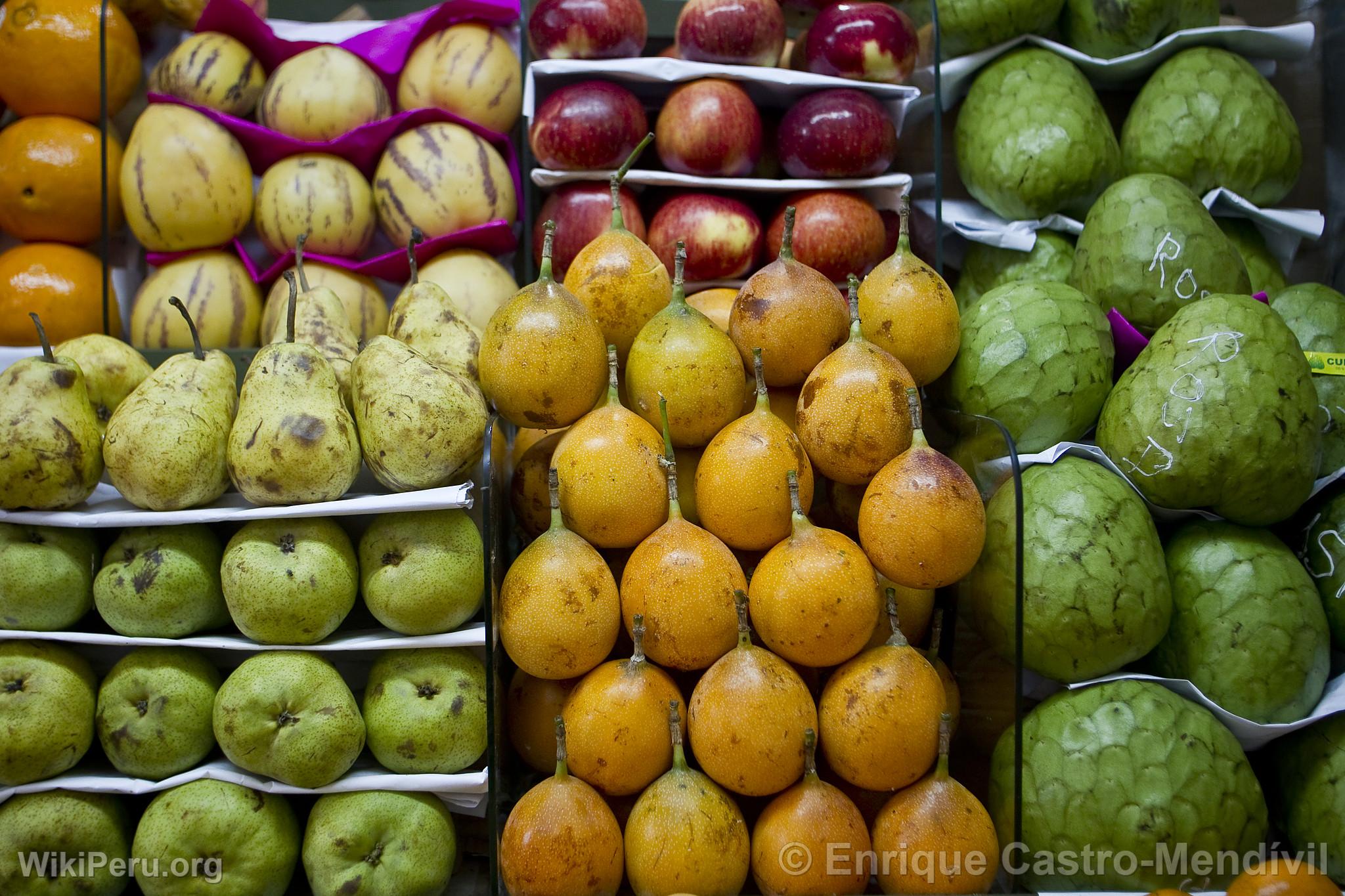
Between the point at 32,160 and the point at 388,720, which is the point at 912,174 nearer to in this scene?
the point at 388,720

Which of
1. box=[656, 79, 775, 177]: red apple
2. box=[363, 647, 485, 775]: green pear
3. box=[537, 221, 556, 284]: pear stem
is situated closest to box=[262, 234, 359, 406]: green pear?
box=[537, 221, 556, 284]: pear stem

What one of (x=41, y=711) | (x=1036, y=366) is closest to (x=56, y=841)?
(x=41, y=711)

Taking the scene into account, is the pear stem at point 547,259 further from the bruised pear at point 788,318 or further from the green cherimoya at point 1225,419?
the green cherimoya at point 1225,419

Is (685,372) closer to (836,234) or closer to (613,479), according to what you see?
(613,479)

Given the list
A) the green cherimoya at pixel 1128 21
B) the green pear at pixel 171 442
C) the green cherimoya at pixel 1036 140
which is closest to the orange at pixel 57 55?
the green pear at pixel 171 442

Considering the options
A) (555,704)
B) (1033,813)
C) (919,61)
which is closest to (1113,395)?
(1033,813)

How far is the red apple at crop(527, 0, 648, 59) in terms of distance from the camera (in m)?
2.17

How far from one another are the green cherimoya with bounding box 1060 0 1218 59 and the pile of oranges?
8.37ft

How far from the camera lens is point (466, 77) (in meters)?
2.29

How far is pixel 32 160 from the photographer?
2.23 m

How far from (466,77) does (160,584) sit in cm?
143

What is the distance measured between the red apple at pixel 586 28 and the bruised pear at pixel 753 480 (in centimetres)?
107

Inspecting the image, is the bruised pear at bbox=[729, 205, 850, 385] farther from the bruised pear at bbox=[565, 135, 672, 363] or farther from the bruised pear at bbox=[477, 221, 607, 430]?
the bruised pear at bbox=[477, 221, 607, 430]

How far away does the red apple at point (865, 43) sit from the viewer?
2213 mm
